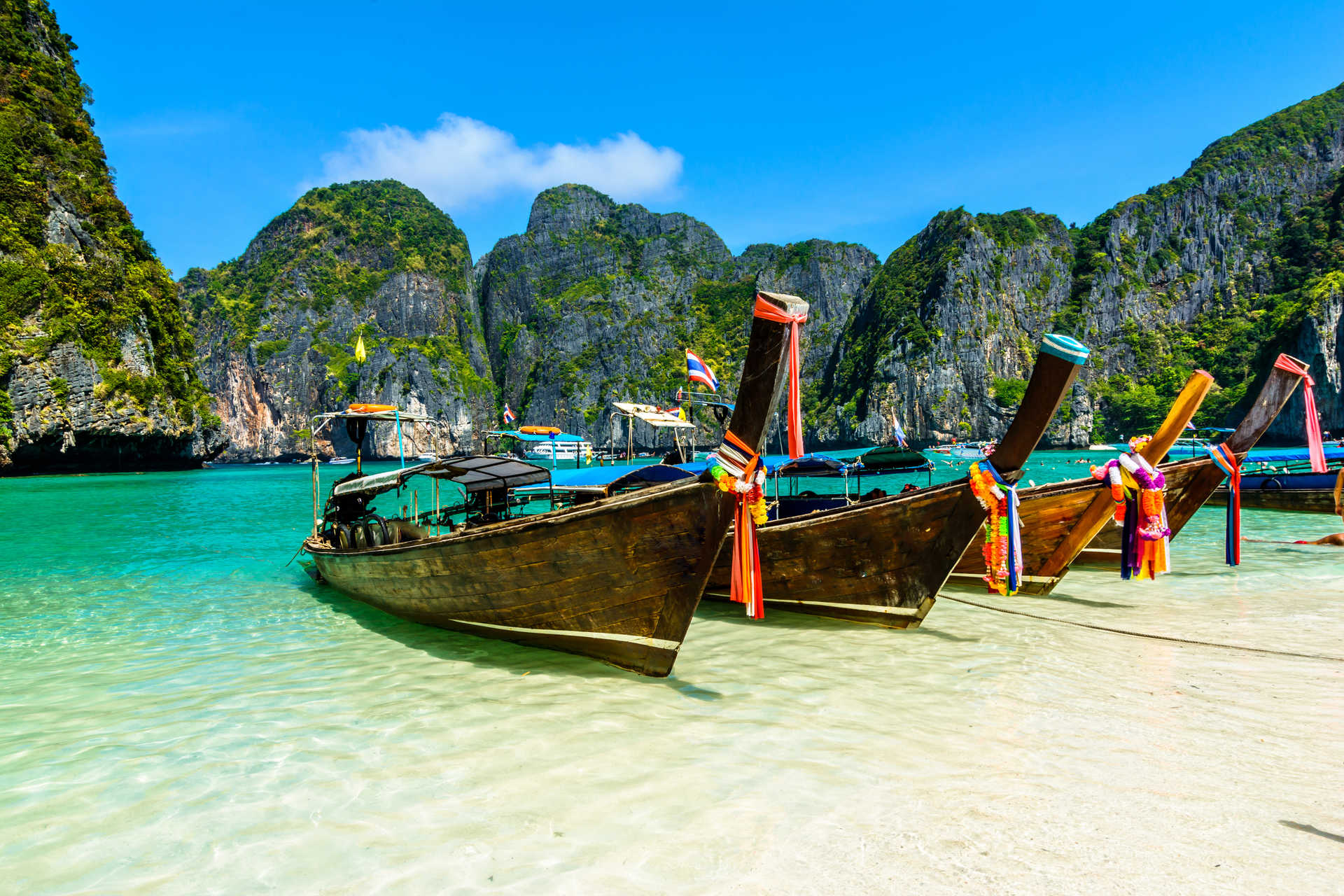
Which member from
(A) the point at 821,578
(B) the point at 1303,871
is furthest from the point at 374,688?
(B) the point at 1303,871

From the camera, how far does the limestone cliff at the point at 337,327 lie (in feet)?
382

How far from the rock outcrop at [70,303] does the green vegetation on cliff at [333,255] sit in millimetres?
67337

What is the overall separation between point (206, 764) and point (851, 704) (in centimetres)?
478

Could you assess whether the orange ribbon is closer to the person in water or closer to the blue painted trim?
the blue painted trim

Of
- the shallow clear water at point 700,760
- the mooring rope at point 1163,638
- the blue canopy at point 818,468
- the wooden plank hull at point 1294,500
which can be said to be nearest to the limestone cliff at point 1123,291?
the wooden plank hull at point 1294,500

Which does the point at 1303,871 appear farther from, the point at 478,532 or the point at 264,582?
the point at 264,582

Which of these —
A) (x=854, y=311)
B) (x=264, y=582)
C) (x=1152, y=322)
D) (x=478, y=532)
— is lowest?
(x=264, y=582)

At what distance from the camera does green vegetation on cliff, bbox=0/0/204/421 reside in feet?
140

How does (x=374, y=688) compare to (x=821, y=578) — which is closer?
(x=374, y=688)

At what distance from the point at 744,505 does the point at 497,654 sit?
3.54m

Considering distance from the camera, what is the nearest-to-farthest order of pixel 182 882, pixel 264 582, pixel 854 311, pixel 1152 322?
1. pixel 182 882
2. pixel 264 582
3. pixel 1152 322
4. pixel 854 311

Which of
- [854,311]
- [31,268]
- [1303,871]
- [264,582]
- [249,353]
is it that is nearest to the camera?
[1303,871]

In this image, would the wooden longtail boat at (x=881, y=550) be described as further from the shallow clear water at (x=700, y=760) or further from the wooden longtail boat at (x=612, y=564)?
the wooden longtail boat at (x=612, y=564)

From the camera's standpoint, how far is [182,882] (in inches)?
118
